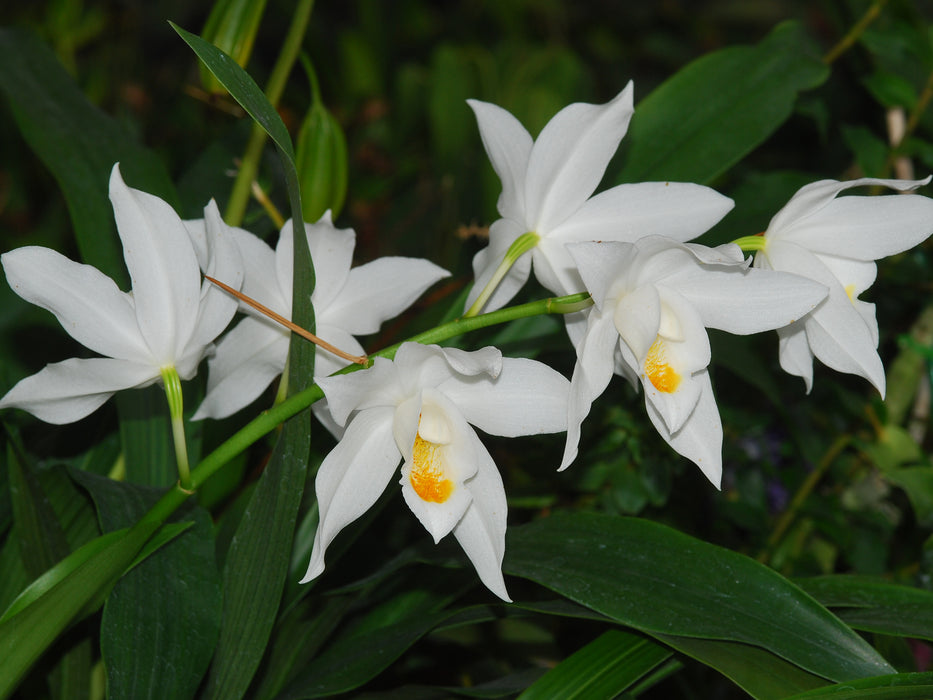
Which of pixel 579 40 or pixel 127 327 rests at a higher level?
pixel 579 40

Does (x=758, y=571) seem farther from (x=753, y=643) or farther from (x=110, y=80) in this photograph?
(x=110, y=80)

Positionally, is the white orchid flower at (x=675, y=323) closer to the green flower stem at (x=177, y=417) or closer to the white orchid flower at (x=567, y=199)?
the white orchid flower at (x=567, y=199)

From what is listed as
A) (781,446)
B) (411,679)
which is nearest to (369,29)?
(781,446)


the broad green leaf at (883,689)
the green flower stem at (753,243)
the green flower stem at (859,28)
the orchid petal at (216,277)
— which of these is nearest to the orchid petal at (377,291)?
the orchid petal at (216,277)

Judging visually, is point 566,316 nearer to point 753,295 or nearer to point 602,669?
point 753,295

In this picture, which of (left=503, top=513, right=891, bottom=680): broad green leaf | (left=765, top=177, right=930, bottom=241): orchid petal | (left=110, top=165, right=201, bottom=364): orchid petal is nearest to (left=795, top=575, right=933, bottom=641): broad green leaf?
(left=503, top=513, right=891, bottom=680): broad green leaf

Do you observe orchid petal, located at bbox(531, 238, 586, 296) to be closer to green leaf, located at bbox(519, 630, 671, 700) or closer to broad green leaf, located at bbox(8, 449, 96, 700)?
green leaf, located at bbox(519, 630, 671, 700)

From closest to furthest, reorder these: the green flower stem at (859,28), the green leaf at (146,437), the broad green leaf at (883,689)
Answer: the broad green leaf at (883,689), the green leaf at (146,437), the green flower stem at (859,28)
